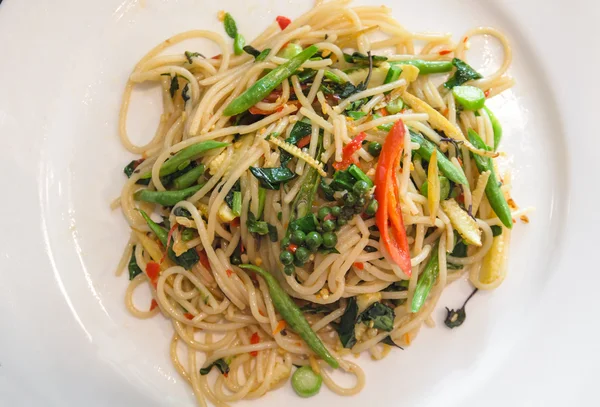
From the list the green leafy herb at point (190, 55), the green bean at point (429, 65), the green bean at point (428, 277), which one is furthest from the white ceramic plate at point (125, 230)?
the green bean at point (429, 65)

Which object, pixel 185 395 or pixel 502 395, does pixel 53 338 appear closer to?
pixel 185 395

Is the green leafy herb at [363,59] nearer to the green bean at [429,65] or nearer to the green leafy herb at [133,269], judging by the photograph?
the green bean at [429,65]

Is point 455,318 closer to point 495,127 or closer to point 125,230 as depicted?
point 495,127

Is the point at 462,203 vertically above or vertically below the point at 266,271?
above

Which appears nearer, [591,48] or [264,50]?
[264,50]

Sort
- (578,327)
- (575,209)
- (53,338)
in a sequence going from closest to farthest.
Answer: (53,338), (578,327), (575,209)

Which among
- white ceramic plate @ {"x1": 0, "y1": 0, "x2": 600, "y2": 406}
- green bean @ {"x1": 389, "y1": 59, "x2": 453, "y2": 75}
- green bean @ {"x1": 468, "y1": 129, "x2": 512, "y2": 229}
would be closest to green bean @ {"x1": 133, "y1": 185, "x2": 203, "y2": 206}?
white ceramic plate @ {"x1": 0, "y1": 0, "x2": 600, "y2": 406}

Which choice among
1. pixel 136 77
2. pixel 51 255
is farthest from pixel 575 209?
pixel 51 255
